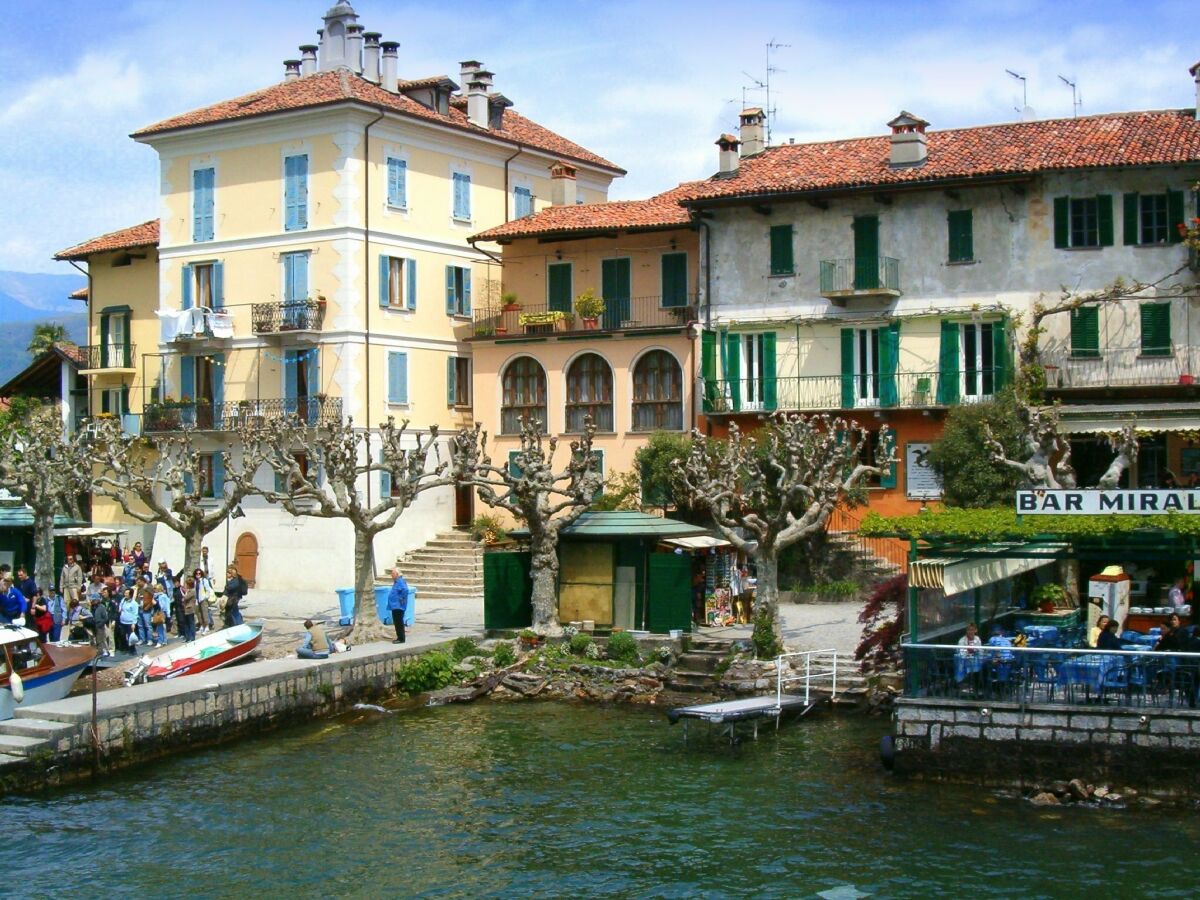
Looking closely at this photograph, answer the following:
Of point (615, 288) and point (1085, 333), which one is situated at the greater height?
point (615, 288)

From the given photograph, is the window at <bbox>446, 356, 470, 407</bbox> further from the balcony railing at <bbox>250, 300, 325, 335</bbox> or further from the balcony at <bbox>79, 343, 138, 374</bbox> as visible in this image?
the balcony at <bbox>79, 343, 138, 374</bbox>

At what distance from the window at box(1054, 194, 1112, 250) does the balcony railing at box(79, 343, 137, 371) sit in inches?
1214

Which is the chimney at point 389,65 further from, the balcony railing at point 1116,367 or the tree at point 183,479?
the balcony railing at point 1116,367

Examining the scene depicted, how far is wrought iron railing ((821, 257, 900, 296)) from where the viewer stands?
138ft

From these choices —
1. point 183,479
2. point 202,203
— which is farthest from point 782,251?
point 202,203

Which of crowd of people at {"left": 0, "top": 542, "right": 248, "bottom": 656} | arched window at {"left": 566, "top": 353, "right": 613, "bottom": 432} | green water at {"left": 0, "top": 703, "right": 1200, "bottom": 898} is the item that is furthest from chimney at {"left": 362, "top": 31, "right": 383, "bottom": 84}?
green water at {"left": 0, "top": 703, "right": 1200, "bottom": 898}

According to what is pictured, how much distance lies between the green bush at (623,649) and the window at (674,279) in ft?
55.6

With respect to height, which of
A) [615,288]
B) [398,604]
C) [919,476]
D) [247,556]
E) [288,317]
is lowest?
[398,604]

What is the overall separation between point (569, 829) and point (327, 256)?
92.9 feet

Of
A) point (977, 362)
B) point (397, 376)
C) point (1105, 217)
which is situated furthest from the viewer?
point (397, 376)

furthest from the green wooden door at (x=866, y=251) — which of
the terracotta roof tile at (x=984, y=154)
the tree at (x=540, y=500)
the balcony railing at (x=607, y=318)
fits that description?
the tree at (x=540, y=500)

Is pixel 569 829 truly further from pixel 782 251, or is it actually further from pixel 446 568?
pixel 782 251

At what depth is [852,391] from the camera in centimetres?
4241

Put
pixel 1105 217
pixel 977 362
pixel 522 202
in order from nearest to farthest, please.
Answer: pixel 1105 217 → pixel 977 362 → pixel 522 202
